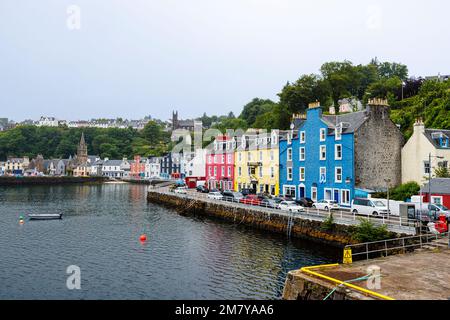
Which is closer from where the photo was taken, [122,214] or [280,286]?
[280,286]

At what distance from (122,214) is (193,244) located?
91.5 feet

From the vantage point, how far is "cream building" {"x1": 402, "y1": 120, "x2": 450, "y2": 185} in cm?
4378

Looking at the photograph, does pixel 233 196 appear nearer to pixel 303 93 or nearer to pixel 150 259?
pixel 150 259

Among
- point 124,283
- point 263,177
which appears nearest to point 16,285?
point 124,283

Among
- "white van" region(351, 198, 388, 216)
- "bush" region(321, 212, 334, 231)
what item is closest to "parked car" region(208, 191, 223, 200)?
"white van" region(351, 198, 388, 216)

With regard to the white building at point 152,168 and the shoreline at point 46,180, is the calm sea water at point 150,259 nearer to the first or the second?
the shoreline at point 46,180

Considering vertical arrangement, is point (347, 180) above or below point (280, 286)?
above

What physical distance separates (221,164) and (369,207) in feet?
138

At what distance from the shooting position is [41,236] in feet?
135

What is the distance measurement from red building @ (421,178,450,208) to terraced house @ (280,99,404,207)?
6675 mm

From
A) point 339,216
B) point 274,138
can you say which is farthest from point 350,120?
point 339,216

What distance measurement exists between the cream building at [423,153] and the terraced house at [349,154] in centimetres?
124

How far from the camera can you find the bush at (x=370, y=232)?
28.4m
